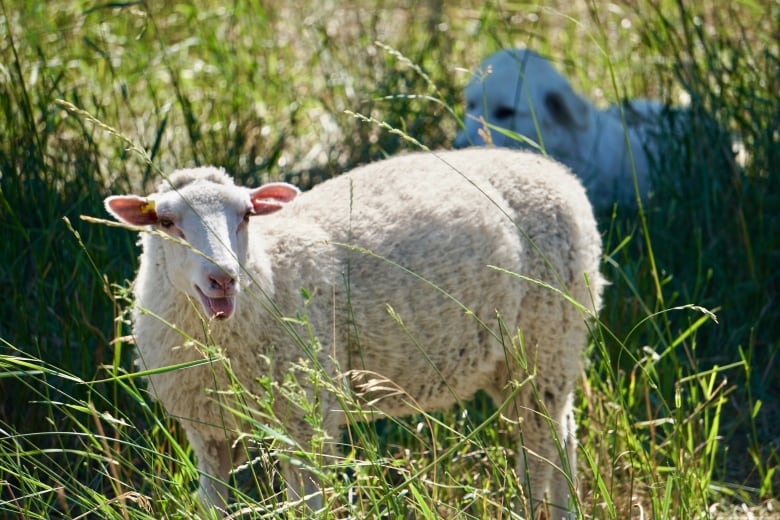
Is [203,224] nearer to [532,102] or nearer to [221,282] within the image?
[221,282]

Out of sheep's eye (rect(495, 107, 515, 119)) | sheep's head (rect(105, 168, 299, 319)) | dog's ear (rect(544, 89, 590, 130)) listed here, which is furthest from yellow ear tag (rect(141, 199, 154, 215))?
dog's ear (rect(544, 89, 590, 130))

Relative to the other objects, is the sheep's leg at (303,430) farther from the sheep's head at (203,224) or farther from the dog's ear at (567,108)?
the dog's ear at (567,108)

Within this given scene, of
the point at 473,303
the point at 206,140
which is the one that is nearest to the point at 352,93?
the point at 206,140

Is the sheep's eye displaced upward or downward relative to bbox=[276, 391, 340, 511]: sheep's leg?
upward

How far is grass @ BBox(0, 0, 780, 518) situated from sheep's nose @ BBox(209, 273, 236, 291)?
290mm

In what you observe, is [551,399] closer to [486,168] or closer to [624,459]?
[624,459]

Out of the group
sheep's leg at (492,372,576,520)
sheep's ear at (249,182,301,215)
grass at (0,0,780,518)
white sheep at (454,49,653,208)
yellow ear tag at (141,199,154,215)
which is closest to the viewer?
grass at (0,0,780,518)

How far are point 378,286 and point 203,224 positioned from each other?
27.1 inches

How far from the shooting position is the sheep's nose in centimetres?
295

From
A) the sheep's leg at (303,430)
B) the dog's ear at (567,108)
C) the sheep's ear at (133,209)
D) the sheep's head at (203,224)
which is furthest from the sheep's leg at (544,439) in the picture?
the dog's ear at (567,108)

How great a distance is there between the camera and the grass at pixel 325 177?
9.62 ft

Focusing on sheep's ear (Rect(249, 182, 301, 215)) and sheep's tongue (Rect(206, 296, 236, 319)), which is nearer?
sheep's tongue (Rect(206, 296, 236, 319))

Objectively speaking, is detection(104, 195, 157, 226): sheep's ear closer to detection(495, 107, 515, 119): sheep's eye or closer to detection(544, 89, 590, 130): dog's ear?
detection(495, 107, 515, 119): sheep's eye

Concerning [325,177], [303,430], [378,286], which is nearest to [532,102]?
[325,177]
